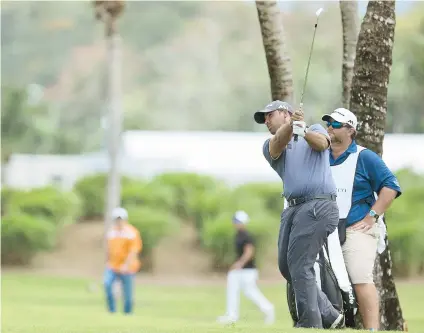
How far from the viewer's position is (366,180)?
382 inches

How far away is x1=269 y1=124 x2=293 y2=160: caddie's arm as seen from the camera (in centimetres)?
884

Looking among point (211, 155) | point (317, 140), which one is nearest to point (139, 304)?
point (317, 140)

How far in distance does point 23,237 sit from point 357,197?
23.3 meters

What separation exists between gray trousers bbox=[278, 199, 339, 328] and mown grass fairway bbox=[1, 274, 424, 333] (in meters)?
6.25

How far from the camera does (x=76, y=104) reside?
99750 mm

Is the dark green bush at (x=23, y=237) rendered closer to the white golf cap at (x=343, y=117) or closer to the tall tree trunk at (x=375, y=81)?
the tall tree trunk at (x=375, y=81)

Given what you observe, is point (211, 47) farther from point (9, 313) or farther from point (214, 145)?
point (9, 313)

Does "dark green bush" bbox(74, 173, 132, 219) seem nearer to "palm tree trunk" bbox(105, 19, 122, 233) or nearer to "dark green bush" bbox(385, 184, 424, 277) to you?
"palm tree trunk" bbox(105, 19, 122, 233)

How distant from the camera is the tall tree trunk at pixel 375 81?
11.4 m

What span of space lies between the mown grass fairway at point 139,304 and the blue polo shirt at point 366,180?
614cm

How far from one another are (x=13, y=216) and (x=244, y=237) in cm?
1452

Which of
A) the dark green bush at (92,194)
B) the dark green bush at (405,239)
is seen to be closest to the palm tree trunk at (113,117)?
the dark green bush at (92,194)

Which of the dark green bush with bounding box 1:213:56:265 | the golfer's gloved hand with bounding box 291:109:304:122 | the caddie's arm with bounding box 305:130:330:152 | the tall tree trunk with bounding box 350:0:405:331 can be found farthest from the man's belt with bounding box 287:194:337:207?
the dark green bush with bounding box 1:213:56:265

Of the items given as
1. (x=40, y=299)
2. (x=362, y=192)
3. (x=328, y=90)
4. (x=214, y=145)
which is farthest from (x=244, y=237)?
(x=328, y=90)
